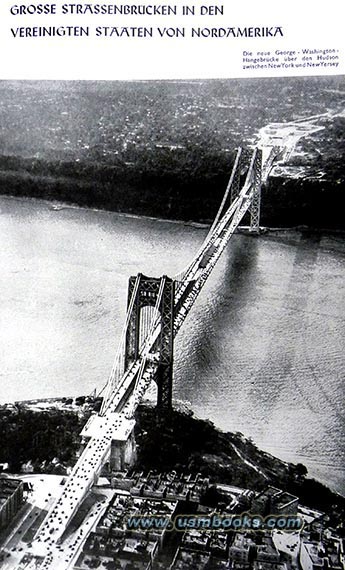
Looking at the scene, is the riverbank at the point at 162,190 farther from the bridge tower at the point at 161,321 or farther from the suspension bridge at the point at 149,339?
the bridge tower at the point at 161,321

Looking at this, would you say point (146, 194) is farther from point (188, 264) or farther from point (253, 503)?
point (253, 503)

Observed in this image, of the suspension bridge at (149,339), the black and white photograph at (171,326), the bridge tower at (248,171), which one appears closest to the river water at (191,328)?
the black and white photograph at (171,326)

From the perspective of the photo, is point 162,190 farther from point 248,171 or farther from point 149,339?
point 149,339

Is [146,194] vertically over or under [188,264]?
over

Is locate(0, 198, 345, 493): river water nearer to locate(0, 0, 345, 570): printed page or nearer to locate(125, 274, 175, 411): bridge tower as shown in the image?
locate(0, 0, 345, 570): printed page

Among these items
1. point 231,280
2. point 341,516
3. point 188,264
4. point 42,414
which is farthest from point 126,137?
point 341,516
